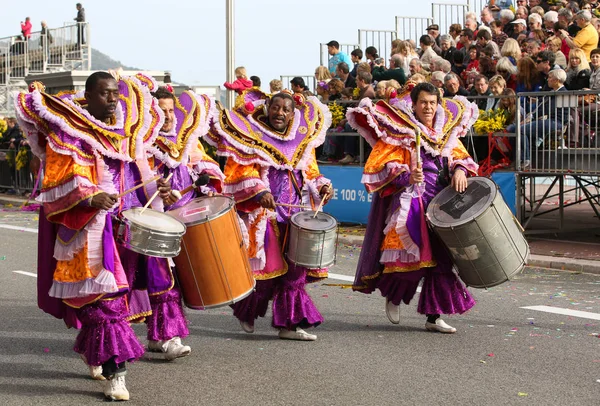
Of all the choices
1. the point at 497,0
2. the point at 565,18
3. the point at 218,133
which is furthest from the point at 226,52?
the point at 218,133

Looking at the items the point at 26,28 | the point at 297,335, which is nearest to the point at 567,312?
the point at 297,335

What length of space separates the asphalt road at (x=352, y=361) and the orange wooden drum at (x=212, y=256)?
50 centimetres

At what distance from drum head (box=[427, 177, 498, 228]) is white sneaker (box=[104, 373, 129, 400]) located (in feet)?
8.30

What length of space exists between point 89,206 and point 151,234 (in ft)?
1.44

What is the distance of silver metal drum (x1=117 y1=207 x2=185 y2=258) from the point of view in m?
5.90

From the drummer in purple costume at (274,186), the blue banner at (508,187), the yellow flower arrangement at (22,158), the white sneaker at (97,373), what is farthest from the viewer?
the yellow flower arrangement at (22,158)

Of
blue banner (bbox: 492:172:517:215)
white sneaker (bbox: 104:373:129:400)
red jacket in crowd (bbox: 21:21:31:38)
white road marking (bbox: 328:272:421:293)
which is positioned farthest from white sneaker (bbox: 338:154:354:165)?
red jacket in crowd (bbox: 21:21:31:38)

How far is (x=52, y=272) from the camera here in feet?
21.3

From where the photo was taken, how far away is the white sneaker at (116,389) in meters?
6.09

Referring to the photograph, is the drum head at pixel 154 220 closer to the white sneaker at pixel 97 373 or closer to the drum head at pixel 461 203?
the white sneaker at pixel 97 373

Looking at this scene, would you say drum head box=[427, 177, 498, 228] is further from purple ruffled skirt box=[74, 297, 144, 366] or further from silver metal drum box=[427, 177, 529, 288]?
purple ruffled skirt box=[74, 297, 144, 366]

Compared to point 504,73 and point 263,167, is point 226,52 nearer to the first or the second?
point 504,73

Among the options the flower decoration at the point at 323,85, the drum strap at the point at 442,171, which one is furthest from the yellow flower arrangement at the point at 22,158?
the drum strap at the point at 442,171

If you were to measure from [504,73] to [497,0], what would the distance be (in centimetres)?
526
